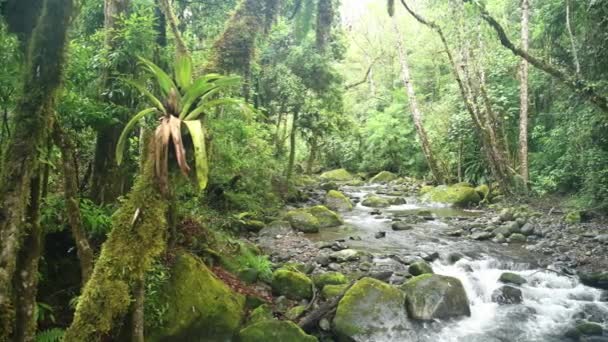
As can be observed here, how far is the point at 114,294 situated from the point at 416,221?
10.4 m

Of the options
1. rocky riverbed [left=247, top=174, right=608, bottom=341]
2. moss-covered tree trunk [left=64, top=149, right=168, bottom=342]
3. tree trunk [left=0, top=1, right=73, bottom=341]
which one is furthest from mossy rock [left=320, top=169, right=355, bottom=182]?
tree trunk [left=0, top=1, right=73, bottom=341]

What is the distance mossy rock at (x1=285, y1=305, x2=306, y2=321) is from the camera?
17.9ft

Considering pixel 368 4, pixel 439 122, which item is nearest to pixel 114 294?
pixel 439 122

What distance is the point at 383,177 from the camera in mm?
22531

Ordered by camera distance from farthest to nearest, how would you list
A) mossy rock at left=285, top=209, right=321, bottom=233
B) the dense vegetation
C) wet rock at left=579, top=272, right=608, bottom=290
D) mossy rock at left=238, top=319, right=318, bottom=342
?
1. mossy rock at left=285, top=209, right=321, bottom=233
2. wet rock at left=579, top=272, right=608, bottom=290
3. mossy rock at left=238, top=319, right=318, bottom=342
4. the dense vegetation

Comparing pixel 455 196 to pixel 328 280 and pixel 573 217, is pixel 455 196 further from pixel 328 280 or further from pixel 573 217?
pixel 328 280

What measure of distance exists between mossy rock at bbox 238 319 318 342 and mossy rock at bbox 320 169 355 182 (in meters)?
18.0

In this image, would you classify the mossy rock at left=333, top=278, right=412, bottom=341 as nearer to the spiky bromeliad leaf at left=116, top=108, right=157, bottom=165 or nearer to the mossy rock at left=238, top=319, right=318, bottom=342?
the mossy rock at left=238, top=319, right=318, bottom=342

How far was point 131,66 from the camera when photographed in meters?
5.06

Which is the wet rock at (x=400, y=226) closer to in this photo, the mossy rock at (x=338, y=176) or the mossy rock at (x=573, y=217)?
the mossy rock at (x=573, y=217)

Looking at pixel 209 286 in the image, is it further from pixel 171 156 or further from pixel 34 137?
pixel 34 137

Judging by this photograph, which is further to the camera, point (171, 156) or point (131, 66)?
point (131, 66)

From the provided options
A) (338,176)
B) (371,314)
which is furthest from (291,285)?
(338,176)

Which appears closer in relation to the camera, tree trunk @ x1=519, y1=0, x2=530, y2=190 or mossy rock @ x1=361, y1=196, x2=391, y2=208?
tree trunk @ x1=519, y1=0, x2=530, y2=190
